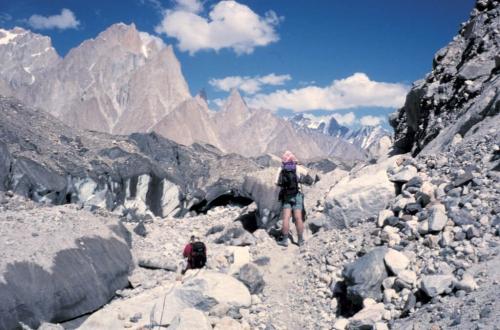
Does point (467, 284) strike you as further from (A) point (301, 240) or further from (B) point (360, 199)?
(A) point (301, 240)

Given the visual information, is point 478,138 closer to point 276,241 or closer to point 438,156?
point 438,156

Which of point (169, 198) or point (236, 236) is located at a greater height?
point (169, 198)

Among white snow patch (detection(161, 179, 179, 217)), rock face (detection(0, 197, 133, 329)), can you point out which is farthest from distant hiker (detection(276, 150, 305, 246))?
white snow patch (detection(161, 179, 179, 217))

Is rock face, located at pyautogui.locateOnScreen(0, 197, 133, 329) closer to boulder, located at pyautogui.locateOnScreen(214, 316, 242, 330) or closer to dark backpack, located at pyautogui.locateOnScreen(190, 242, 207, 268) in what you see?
dark backpack, located at pyautogui.locateOnScreen(190, 242, 207, 268)

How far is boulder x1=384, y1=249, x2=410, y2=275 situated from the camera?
26.9 feet

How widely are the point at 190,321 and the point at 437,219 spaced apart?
5032 mm

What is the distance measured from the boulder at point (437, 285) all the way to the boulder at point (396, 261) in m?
0.95

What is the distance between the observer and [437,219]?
337 inches

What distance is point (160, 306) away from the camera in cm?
972

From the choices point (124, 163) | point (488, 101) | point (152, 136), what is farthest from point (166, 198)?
point (488, 101)

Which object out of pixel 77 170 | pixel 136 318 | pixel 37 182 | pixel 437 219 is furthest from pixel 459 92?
pixel 77 170

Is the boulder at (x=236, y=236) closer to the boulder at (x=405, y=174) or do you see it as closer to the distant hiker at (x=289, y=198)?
the distant hiker at (x=289, y=198)

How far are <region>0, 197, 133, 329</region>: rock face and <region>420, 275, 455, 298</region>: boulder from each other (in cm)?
758

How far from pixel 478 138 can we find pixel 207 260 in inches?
303
